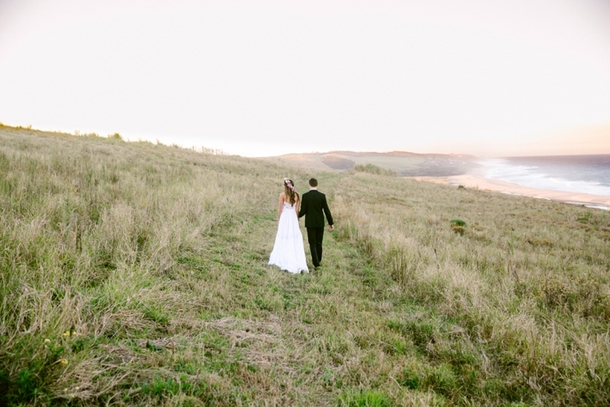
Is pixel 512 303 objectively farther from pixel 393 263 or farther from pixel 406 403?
pixel 406 403

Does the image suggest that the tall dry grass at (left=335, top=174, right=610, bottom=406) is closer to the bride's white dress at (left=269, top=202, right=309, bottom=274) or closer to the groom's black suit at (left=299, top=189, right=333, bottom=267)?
the groom's black suit at (left=299, top=189, right=333, bottom=267)

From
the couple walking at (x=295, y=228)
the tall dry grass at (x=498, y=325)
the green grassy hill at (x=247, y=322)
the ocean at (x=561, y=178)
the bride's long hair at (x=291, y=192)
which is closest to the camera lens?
the green grassy hill at (x=247, y=322)

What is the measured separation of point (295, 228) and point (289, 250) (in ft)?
2.17

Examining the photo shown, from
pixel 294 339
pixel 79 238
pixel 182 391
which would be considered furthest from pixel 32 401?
pixel 79 238

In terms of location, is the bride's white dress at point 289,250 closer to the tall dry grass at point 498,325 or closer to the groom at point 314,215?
the groom at point 314,215

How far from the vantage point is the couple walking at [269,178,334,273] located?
7523 mm

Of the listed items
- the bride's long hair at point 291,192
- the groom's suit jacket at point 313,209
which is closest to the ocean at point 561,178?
the groom's suit jacket at point 313,209

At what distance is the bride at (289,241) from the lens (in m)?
7.43

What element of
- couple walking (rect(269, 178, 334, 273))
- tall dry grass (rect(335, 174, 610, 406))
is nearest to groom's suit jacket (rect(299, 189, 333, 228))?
couple walking (rect(269, 178, 334, 273))

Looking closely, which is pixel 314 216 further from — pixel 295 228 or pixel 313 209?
pixel 295 228

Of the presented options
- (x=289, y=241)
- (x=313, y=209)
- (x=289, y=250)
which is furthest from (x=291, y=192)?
(x=289, y=250)

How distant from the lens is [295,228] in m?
7.89

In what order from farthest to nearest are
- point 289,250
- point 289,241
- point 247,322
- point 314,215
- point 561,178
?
point 561,178 < point 314,215 < point 289,241 < point 289,250 < point 247,322

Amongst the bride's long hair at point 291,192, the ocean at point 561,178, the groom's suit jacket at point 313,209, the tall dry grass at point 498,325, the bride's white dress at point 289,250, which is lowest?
the ocean at point 561,178
